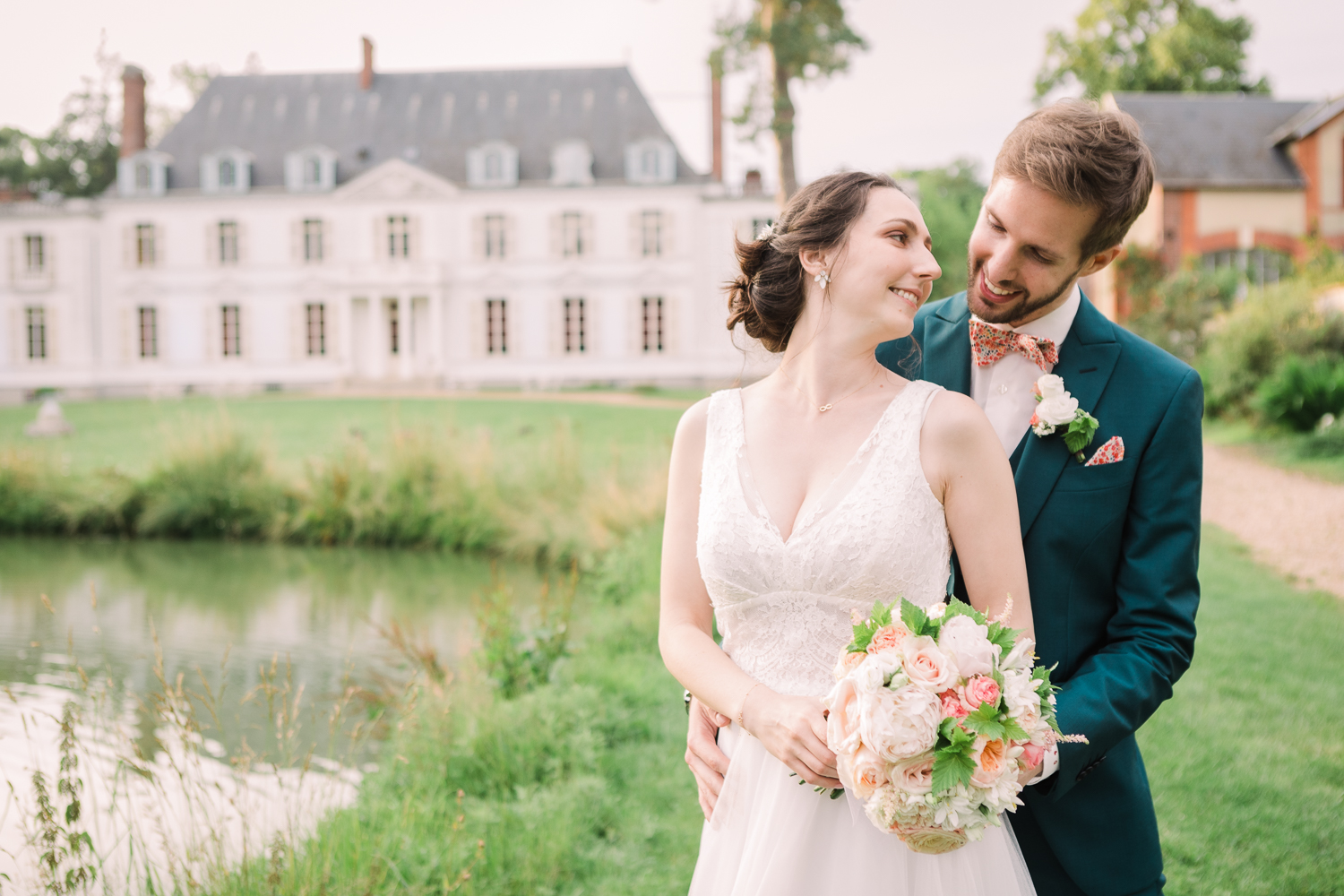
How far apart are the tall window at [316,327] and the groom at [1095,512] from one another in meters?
36.2

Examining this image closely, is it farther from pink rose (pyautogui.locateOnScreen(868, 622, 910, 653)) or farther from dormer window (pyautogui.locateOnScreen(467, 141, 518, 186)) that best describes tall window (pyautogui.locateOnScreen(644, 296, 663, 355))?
pink rose (pyautogui.locateOnScreen(868, 622, 910, 653))

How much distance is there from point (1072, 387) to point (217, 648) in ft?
27.5

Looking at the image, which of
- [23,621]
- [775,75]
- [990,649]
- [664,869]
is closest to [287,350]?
[775,75]

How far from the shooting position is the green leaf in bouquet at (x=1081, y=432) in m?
2.19

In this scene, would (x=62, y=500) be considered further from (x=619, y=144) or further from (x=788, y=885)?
(x=619, y=144)

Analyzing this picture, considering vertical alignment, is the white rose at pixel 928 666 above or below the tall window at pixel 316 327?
below

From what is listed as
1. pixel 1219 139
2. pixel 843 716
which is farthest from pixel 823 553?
pixel 1219 139

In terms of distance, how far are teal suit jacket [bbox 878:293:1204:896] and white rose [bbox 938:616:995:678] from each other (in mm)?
436

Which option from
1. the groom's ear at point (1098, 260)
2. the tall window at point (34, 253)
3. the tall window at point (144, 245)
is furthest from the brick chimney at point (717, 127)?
the groom's ear at point (1098, 260)

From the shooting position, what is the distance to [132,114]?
36750 mm

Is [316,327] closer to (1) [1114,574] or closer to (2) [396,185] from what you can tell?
(2) [396,185]

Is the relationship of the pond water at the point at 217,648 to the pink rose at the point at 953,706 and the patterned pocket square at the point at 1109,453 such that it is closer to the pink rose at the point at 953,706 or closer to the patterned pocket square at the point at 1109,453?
the pink rose at the point at 953,706

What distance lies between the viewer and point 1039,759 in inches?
71.4

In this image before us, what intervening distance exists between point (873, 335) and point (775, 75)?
1763 cm
